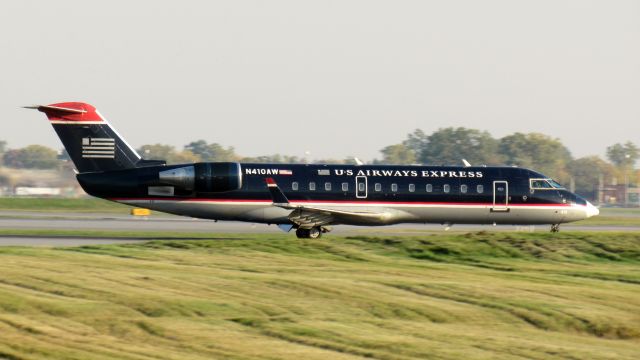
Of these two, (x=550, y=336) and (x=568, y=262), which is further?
(x=568, y=262)

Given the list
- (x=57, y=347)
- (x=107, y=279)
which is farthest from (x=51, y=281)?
(x=57, y=347)

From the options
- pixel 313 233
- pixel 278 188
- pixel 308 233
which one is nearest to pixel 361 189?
pixel 313 233

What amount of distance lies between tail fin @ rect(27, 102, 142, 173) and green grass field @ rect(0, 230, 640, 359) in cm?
775

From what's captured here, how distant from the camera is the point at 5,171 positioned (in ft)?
509

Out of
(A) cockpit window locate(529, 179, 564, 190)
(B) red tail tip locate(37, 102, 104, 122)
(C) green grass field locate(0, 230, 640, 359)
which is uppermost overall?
(B) red tail tip locate(37, 102, 104, 122)

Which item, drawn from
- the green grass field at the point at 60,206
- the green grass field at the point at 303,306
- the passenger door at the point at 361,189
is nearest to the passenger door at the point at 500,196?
the passenger door at the point at 361,189

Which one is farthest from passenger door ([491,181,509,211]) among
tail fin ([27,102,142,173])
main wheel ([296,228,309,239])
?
tail fin ([27,102,142,173])

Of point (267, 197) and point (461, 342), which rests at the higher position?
point (267, 197)

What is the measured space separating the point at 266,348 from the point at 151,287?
5.66m

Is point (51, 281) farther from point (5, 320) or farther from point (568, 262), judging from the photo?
point (568, 262)

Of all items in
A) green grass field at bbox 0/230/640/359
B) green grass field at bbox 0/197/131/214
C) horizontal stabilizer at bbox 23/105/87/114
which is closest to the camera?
green grass field at bbox 0/230/640/359

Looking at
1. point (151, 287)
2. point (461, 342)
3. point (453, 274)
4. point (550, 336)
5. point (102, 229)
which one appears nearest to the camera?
point (461, 342)

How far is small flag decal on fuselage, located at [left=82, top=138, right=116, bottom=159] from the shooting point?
36906 mm

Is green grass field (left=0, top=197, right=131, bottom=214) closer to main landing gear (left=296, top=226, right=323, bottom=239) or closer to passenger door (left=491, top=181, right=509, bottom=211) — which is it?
main landing gear (left=296, top=226, right=323, bottom=239)
